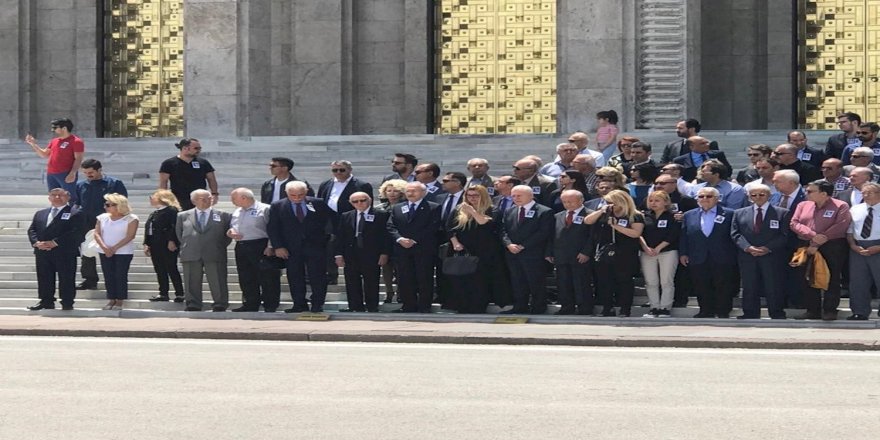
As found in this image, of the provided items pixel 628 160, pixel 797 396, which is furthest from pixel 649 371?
pixel 628 160

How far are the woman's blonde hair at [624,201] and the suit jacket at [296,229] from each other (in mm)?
3606

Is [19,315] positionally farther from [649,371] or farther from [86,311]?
[649,371]

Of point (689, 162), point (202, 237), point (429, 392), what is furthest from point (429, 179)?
point (429, 392)

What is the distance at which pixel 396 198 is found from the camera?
67.2ft

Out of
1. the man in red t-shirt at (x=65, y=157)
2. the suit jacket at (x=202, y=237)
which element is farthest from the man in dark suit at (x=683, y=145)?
the man in red t-shirt at (x=65, y=157)

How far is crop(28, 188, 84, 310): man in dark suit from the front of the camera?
20969 millimetres

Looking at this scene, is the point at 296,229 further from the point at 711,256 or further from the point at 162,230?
the point at 711,256

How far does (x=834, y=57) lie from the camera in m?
33.8

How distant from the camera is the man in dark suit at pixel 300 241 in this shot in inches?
796

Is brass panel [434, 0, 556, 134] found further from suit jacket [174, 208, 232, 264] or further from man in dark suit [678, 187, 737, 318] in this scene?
man in dark suit [678, 187, 737, 318]

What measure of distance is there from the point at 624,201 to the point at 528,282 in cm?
155

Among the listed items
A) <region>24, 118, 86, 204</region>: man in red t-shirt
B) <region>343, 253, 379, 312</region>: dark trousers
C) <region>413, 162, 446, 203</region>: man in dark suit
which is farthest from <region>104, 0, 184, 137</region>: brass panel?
<region>343, 253, 379, 312</region>: dark trousers

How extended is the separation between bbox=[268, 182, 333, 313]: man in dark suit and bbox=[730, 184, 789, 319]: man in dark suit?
5059mm

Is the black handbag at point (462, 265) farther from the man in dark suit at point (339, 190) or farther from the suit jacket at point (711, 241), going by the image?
the suit jacket at point (711, 241)
